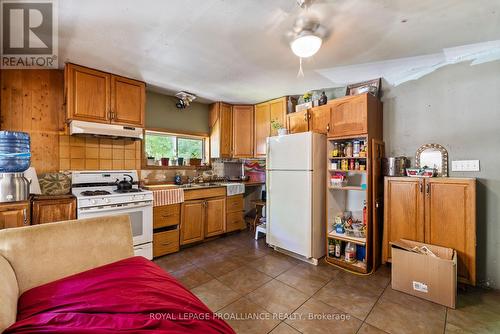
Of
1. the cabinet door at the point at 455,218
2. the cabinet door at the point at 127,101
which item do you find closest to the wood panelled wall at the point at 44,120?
the cabinet door at the point at 127,101

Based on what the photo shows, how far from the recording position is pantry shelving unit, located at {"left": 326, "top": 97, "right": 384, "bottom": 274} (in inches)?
99.0

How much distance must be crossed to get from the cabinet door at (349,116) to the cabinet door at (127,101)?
2.57 m

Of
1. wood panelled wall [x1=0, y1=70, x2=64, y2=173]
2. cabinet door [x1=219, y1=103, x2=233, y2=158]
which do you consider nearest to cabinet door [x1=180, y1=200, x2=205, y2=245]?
cabinet door [x1=219, y1=103, x2=233, y2=158]

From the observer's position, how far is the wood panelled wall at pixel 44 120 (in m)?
2.50

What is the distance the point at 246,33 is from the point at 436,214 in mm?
2525

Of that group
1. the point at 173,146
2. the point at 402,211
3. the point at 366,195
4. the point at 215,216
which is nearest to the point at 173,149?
the point at 173,146

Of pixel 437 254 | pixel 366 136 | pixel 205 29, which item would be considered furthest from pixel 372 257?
pixel 205 29

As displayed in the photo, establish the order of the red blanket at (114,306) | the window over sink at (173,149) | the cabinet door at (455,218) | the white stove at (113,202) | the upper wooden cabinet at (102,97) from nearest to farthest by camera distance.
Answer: the red blanket at (114,306)
the cabinet door at (455,218)
the white stove at (113,202)
the upper wooden cabinet at (102,97)
the window over sink at (173,149)

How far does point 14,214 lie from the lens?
198 centimetres

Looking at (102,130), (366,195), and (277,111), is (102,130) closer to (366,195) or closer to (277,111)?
(277,111)

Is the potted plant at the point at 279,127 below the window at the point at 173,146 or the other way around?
the other way around

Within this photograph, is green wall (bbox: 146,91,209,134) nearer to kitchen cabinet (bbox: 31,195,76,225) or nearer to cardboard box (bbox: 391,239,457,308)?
kitchen cabinet (bbox: 31,195,76,225)

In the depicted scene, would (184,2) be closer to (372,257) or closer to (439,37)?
(439,37)

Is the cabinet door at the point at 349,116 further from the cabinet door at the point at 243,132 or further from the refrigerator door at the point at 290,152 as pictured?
the cabinet door at the point at 243,132
